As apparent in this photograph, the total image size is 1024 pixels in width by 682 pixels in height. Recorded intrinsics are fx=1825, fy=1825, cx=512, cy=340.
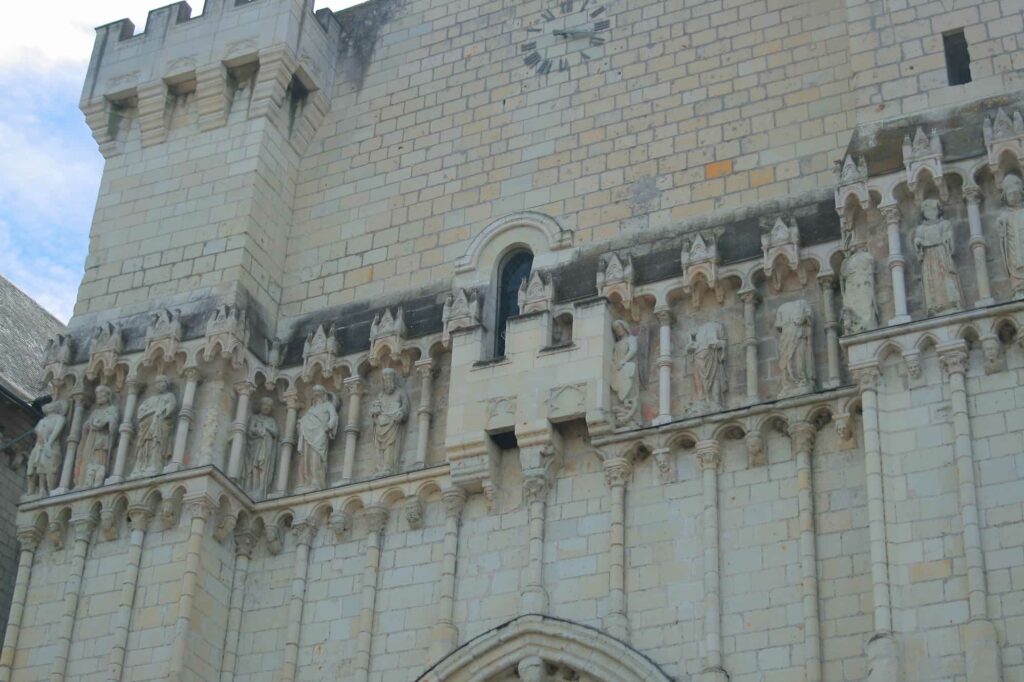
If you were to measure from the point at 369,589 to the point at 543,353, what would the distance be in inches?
113

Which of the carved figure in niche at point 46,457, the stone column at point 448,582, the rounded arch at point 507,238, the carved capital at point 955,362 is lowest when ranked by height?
the stone column at point 448,582

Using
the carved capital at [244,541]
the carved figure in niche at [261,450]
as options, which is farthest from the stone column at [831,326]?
the carved capital at [244,541]

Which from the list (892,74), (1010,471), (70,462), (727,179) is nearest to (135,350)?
(70,462)

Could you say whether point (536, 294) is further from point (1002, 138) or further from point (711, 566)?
point (1002, 138)

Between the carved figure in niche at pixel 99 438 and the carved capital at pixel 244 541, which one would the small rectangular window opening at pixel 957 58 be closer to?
the carved capital at pixel 244 541

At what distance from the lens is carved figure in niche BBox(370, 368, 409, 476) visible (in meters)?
18.6

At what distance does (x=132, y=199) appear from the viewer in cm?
2141

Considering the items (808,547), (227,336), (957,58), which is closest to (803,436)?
(808,547)

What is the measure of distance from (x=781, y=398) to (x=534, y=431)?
2410 mm

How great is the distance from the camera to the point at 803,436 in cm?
1642

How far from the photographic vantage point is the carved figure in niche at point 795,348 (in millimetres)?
16781

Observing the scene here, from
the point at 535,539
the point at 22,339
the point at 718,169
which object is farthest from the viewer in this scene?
the point at 22,339

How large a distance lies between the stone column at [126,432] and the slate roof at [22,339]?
1.61 meters

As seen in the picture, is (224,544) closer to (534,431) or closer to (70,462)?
(70,462)
